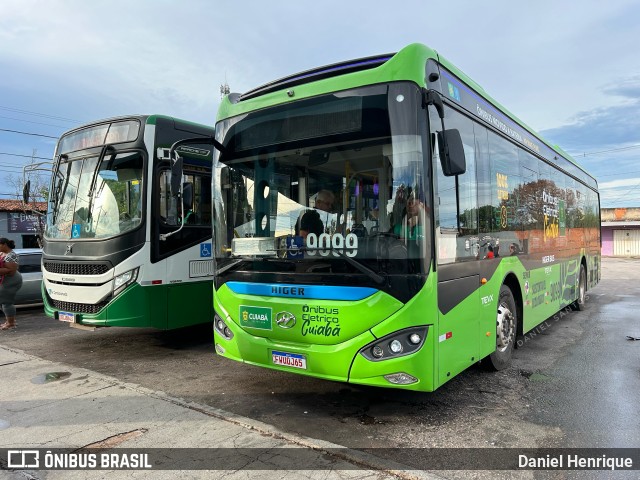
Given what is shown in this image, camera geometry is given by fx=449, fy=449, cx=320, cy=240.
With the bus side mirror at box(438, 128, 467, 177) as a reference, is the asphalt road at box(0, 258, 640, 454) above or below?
below

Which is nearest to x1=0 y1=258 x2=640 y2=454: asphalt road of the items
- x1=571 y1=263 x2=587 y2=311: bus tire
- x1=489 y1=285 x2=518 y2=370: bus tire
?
x1=489 y1=285 x2=518 y2=370: bus tire

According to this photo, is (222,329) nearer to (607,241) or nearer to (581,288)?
(581,288)

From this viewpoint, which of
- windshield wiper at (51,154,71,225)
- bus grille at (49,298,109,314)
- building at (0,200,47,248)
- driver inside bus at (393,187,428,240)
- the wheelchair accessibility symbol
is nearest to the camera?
driver inside bus at (393,187,428,240)

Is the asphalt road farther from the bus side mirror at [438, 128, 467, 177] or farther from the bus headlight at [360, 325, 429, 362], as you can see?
the bus side mirror at [438, 128, 467, 177]

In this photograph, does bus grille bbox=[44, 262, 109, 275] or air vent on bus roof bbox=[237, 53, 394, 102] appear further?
bus grille bbox=[44, 262, 109, 275]

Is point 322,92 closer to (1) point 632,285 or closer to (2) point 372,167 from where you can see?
(2) point 372,167

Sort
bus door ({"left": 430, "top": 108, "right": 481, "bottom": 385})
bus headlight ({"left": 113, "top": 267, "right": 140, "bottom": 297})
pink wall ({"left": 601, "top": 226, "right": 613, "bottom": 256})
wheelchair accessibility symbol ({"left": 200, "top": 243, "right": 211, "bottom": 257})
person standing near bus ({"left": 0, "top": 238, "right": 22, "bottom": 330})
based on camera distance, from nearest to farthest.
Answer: bus door ({"left": 430, "top": 108, "right": 481, "bottom": 385}), bus headlight ({"left": 113, "top": 267, "right": 140, "bottom": 297}), wheelchair accessibility symbol ({"left": 200, "top": 243, "right": 211, "bottom": 257}), person standing near bus ({"left": 0, "top": 238, "right": 22, "bottom": 330}), pink wall ({"left": 601, "top": 226, "right": 613, "bottom": 256})

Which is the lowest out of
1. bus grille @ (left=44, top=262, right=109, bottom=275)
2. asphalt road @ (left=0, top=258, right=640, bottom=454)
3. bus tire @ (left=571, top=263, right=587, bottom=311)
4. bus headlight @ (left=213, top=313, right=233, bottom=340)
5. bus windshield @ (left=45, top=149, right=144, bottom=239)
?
asphalt road @ (left=0, top=258, right=640, bottom=454)

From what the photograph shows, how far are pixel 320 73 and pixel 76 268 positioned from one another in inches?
186

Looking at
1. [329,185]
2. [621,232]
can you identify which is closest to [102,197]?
[329,185]

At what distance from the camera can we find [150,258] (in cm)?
651

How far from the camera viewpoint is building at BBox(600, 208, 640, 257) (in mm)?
43594

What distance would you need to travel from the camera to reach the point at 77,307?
264 inches

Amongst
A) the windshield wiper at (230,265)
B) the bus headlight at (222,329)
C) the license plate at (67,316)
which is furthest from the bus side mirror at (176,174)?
the license plate at (67,316)
